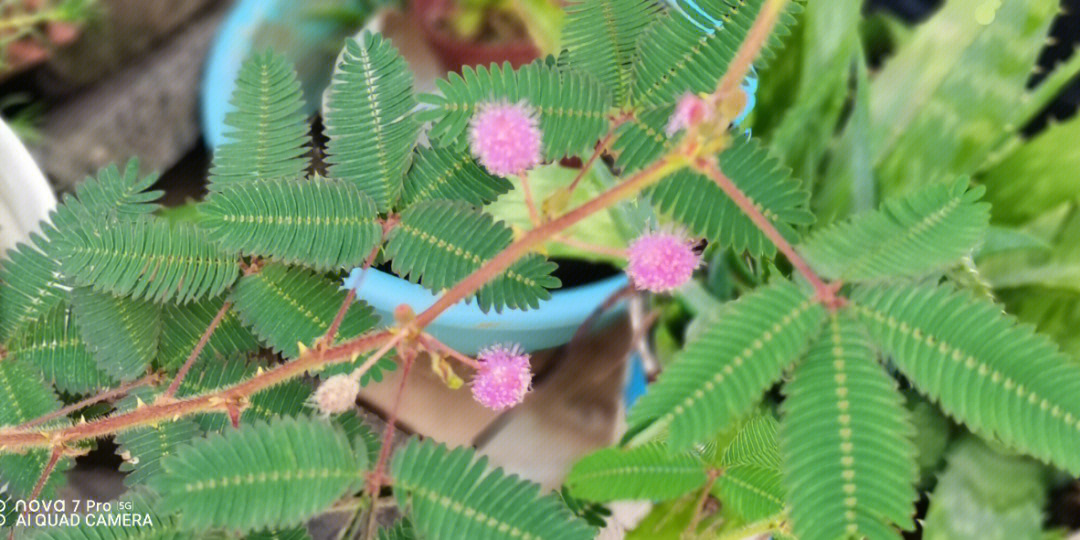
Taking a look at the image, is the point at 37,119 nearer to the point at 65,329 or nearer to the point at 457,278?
the point at 65,329

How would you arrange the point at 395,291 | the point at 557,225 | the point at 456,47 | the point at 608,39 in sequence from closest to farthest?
1. the point at 557,225
2. the point at 608,39
3. the point at 395,291
4. the point at 456,47

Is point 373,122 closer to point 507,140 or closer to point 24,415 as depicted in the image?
point 507,140

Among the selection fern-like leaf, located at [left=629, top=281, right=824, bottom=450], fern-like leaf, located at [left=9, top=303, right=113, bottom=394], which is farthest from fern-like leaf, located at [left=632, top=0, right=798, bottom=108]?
fern-like leaf, located at [left=9, top=303, right=113, bottom=394]

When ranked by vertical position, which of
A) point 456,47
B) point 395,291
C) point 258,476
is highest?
point 456,47

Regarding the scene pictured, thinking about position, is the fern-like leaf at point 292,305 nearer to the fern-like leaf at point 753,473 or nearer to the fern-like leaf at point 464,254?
the fern-like leaf at point 464,254

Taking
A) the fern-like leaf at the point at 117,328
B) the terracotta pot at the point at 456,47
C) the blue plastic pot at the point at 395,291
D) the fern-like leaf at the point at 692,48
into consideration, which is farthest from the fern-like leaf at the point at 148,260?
the terracotta pot at the point at 456,47

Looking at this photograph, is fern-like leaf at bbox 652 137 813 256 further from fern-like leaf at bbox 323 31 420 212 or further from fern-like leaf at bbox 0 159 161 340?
fern-like leaf at bbox 0 159 161 340

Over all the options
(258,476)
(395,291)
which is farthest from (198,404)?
(395,291)
